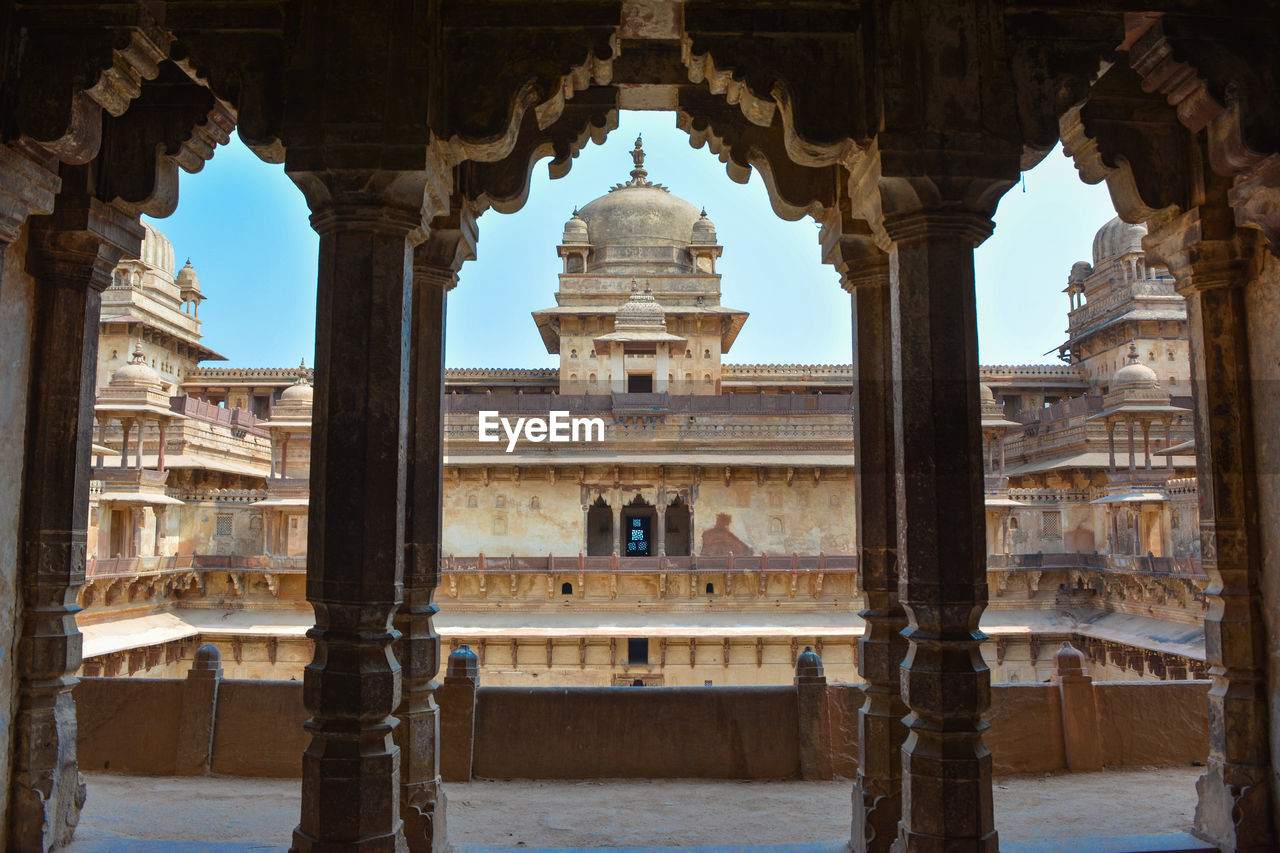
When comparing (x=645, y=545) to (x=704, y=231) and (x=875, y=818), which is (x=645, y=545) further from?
(x=875, y=818)

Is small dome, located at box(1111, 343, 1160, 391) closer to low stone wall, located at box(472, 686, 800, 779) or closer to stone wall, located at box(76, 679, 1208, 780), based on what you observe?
stone wall, located at box(76, 679, 1208, 780)

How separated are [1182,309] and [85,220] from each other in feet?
112

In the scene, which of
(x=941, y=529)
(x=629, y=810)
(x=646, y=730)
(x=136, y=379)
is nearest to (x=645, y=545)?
(x=136, y=379)

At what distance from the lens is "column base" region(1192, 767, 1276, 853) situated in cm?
394

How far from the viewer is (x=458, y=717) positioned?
20.4ft

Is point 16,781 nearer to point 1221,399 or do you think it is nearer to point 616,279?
point 1221,399

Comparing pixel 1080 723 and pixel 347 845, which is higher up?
pixel 347 845

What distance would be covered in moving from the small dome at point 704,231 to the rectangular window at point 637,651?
1644 cm

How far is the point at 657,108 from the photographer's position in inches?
203

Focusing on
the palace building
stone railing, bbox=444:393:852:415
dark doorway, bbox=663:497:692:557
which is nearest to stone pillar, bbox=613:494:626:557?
the palace building

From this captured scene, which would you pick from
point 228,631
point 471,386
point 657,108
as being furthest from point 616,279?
point 657,108

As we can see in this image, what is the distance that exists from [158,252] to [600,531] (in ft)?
72.8

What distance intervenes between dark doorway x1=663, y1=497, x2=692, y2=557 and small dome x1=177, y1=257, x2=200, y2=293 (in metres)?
22.9

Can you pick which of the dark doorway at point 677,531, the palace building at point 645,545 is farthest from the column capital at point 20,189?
the dark doorway at point 677,531
